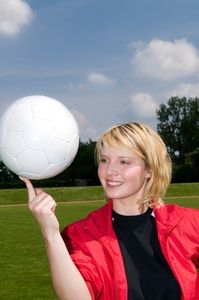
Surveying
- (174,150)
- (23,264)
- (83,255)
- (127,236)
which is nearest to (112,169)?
(127,236)

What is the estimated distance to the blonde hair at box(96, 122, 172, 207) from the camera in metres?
3.17

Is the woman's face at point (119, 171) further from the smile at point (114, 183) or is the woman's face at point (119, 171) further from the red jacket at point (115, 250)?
the red jacket at point (115, 250)

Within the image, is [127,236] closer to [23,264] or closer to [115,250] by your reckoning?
[115,250]

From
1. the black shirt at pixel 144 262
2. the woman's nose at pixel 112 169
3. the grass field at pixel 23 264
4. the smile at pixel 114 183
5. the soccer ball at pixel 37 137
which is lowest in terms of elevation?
the grass field at pixel 23 264

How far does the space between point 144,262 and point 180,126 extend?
321 ft

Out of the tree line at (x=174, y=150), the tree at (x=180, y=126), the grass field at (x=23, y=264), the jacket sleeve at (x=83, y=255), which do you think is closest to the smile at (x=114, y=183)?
the jacket sleeve at (x=83, y=255)

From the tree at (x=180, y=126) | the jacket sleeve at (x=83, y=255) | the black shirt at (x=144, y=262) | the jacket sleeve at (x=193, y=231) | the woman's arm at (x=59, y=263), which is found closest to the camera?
the woman's arm at (x=59, y=263)

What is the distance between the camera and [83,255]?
9.78 feet

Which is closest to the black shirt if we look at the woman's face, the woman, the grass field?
the woman

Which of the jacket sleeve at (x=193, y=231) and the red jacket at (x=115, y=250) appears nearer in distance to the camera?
the red jacket at (x=115, y=250)

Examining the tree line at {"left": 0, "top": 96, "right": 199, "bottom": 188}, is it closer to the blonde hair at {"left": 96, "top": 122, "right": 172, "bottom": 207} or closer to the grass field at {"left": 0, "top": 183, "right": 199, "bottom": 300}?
the grass field at {"left": 0, "top": 183, "right": 199, "bottom": 300}

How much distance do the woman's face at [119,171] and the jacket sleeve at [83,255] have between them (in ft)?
1.06

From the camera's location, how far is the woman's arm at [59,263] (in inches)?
109

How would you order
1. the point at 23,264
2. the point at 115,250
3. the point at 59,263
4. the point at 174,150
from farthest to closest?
the point at 174,150, the point at 23,264, the point at 115,250, the point at 59,263
